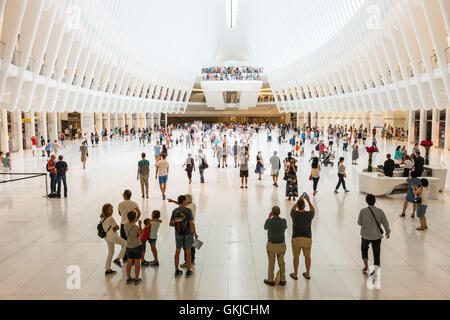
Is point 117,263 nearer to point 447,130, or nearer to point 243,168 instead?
point 243,168

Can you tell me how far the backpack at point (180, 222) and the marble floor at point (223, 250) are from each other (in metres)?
0.62

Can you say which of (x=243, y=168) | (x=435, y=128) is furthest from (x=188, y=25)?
(x=243, y=168)

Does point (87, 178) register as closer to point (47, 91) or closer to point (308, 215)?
point (47, 91)

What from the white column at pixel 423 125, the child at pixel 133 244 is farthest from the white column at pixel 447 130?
the child at pixel 133 244

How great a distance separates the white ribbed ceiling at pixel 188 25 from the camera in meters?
27.0

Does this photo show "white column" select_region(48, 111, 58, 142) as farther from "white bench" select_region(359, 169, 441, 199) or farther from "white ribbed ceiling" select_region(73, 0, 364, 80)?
"white bench" select_region(359, 169, 441, 199)

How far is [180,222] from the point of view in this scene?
210 inches

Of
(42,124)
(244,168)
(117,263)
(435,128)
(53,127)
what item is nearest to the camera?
(117,263)

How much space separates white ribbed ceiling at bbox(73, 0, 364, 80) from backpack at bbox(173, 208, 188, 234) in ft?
61.9

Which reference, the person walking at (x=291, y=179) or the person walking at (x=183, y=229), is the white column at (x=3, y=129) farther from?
the person walking at (x=183, y=229)

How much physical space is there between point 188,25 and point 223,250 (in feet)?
128

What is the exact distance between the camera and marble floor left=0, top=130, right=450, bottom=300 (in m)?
4.94

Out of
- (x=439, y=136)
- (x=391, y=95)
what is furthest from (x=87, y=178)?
(x=439, y=136)
